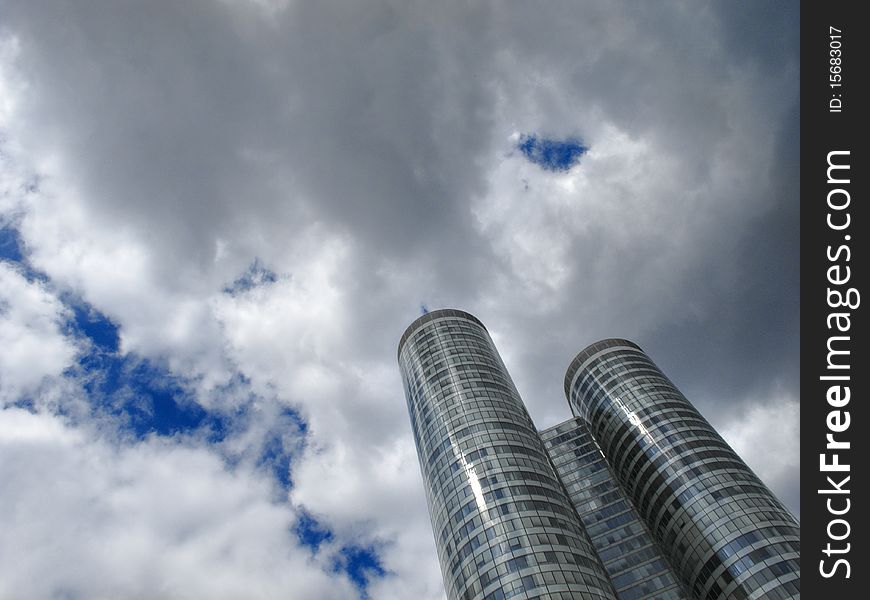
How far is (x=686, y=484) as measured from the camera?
10012cm

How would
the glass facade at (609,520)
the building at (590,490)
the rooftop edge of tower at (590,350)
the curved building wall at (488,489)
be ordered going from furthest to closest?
the rooftop edge of tower at (590,350), the glass facade at (609,520), the building at (590,490), the curved building wall at (488,489)

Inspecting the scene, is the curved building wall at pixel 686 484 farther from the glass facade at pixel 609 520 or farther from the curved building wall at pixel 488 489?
the curved building wall at pixel 488 489

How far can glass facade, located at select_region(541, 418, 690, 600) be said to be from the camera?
9925 cm

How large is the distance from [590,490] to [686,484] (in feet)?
84.0

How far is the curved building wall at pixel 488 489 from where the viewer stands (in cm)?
7906

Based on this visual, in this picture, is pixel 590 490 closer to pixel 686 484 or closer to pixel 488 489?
pixel 686 484

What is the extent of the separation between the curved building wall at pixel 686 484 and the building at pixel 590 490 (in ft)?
0.82

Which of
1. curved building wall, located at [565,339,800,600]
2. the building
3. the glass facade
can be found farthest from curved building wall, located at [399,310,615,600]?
curved building wall, located at [565,339,800,600]

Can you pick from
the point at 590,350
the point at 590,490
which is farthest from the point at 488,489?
the point at 590,350

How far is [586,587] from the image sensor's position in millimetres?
77125

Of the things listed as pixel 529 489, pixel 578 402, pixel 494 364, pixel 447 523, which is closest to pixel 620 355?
pixel 578 402

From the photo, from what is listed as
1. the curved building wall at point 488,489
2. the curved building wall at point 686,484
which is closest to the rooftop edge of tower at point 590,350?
the curved building wall at point 686,484
